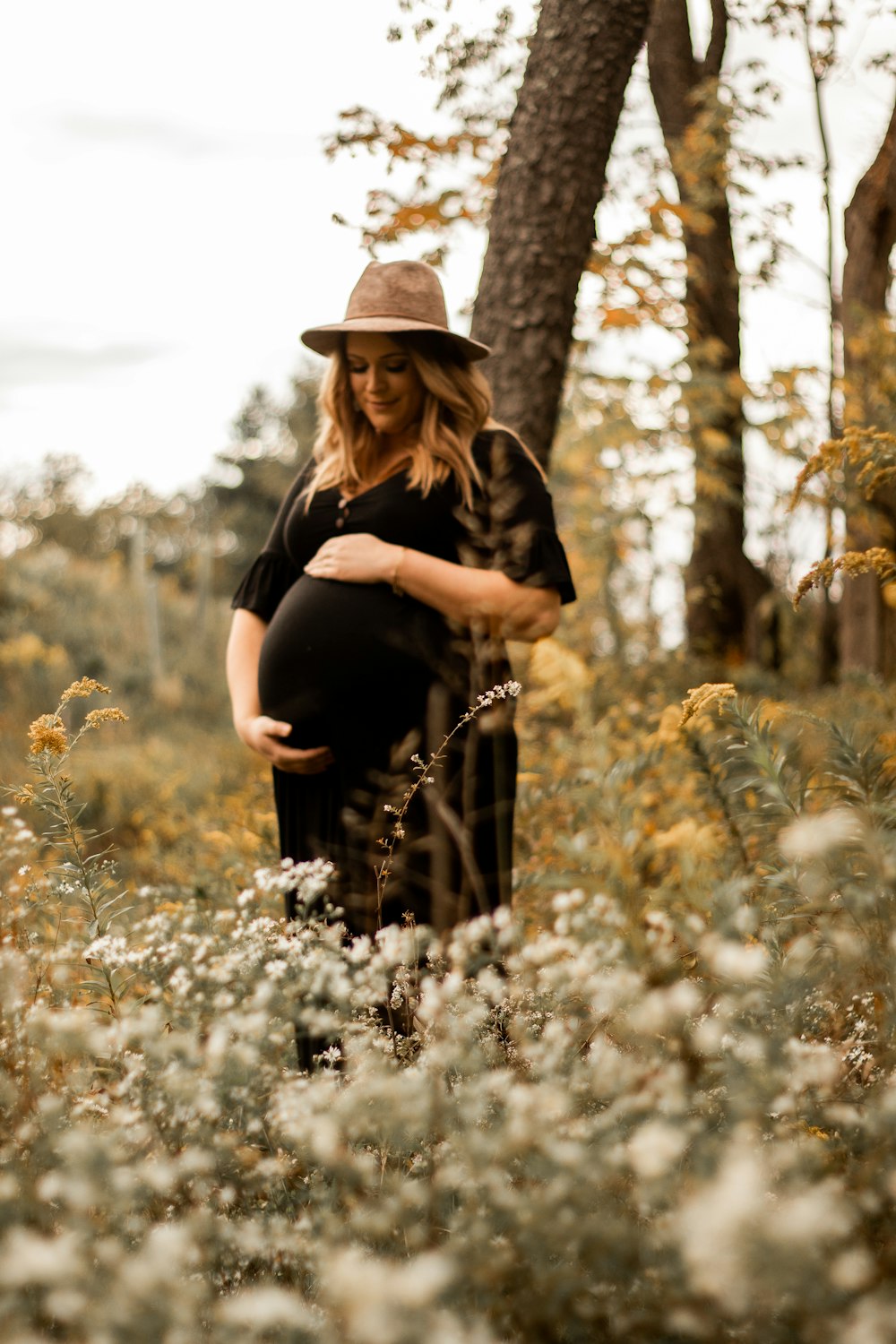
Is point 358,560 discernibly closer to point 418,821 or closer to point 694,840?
point 418,821

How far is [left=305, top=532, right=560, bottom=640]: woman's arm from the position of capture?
7.20ft

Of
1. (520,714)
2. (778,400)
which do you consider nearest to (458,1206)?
(520,714)

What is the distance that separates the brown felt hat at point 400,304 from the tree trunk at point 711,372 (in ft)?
12.3

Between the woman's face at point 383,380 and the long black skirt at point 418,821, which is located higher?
the woman's face at point 383,380

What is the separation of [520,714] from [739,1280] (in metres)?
4.49

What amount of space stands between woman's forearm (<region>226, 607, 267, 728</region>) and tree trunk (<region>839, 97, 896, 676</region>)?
13.4 ft

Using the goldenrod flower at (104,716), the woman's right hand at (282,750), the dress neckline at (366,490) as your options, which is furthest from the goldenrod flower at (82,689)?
the dress neckline at (366,490)

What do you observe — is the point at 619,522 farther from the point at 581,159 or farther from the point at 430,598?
the point at 430,598

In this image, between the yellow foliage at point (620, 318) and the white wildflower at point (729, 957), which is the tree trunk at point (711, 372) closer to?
the yellow foliage at point (620, 318)

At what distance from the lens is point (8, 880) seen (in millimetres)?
1606

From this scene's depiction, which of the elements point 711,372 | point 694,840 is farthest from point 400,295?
point 711,372

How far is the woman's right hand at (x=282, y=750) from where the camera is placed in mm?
2268

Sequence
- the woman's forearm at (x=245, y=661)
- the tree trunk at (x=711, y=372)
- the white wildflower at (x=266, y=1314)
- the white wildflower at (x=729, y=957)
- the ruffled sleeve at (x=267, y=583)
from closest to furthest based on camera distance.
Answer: the white wildflower at (x=266, y=1314) < the white wildflower at (x=729, y=957) < the woman's forearm at (x=245, y=661) < the ruffled sleeve at (x=267, y=583) < the tree trunk at (x=711, y=372)

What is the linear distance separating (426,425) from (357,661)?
0.55m
